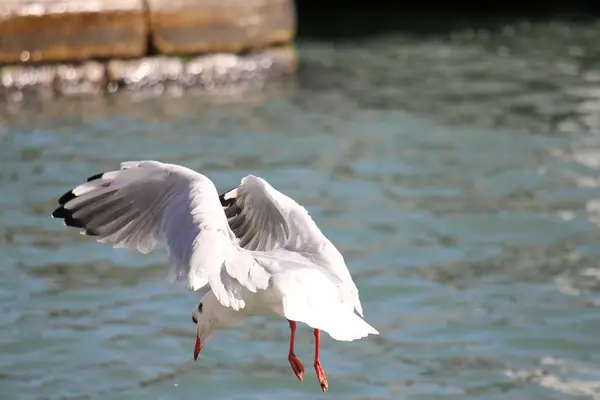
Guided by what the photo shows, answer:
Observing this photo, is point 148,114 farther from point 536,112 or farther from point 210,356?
point 210,356

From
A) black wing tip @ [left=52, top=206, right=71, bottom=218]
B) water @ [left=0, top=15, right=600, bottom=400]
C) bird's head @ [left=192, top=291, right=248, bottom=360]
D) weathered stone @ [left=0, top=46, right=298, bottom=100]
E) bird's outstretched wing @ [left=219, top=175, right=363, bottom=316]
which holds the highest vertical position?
black wing tip @ [left=52, top=206, right=71, bottom=218]

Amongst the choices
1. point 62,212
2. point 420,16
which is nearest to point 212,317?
point 62,212

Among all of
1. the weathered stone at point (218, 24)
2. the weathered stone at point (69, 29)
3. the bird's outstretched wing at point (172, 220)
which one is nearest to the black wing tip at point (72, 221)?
the bird's outstretched wing at point (172, 220)

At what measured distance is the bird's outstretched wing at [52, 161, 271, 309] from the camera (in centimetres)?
451

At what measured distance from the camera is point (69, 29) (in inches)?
412

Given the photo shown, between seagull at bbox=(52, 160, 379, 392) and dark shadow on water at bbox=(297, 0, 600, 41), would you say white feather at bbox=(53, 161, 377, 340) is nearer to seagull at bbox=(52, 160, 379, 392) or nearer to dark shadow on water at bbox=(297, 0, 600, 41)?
seagull at bbox=(52, 160, 379, 392)

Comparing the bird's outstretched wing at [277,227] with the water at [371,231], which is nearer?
the bird's outstretched wing at [277,227]

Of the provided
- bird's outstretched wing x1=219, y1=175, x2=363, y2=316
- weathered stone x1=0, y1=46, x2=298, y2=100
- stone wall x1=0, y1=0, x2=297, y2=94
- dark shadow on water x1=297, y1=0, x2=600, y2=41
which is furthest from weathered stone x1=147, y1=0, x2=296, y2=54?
bird's outstretched wing x1=219, y1=175, x2=363, y2=316

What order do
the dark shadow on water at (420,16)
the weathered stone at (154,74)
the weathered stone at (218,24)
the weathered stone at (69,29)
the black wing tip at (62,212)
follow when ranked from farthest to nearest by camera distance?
1. the dark shadow on water at (420,16)
2. the weathered stone at (218,24)
3. the weathered stone at (154,74)
4. the weathered stone at (69,29)
5. the black wing tip at (62,212)

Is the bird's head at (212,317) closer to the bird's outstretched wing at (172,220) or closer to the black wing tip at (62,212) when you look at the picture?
the bird's outstretched wing at (172,220)

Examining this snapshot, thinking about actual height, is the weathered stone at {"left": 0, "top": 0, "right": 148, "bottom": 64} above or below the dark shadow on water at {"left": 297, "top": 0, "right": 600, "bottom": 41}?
above

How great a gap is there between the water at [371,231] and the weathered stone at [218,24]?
508 mm

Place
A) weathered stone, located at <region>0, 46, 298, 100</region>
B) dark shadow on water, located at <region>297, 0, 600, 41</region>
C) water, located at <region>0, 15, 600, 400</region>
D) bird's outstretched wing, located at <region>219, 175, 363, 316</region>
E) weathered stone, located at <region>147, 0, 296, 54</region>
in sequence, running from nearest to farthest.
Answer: bird's outstretched wing, located at <region>219, 175, 363, 316</region>
water, located at <region>0, 15, 600, 400</region>
weathered stone, located at <region>0, 46, 298, 100</region>
weathered stone, located at <region>147, 0, 296, 54</region>
dark shadow on water, located at <region>297, 0, 600, 41</region>

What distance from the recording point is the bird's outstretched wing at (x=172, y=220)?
451 cm
